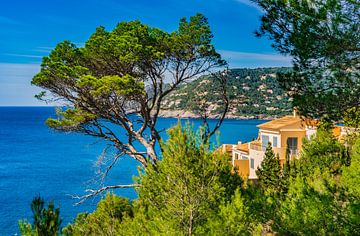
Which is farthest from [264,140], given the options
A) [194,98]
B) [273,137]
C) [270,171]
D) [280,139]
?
[194,98]

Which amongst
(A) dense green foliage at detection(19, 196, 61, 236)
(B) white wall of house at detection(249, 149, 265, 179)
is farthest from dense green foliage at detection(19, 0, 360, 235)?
(B) white wall of house at detection(249, 149, 265, 179)

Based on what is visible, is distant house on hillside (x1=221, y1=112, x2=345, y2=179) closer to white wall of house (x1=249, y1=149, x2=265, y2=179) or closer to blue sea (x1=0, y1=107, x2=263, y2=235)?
white wall of house (x1=249, y1=149, x2=265, y2=179)

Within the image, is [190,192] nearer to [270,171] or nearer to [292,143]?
[270,171]

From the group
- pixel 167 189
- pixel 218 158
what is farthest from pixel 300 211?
pixel 167 189

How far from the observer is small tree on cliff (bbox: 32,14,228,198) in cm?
1092

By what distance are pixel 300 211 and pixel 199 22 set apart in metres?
5.92

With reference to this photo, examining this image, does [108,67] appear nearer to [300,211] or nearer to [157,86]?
[157,86]

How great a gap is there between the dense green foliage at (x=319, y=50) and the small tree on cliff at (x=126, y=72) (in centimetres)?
458

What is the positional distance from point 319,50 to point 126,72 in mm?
6168

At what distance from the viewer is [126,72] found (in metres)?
11.3

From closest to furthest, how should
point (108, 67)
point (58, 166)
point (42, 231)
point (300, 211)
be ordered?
point (42, 231) → point (300, 211) → point (108, 67) → point (58, 166)

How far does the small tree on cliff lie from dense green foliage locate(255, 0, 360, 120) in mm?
4584

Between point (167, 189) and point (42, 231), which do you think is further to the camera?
point (167, 189)

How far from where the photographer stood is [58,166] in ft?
162
